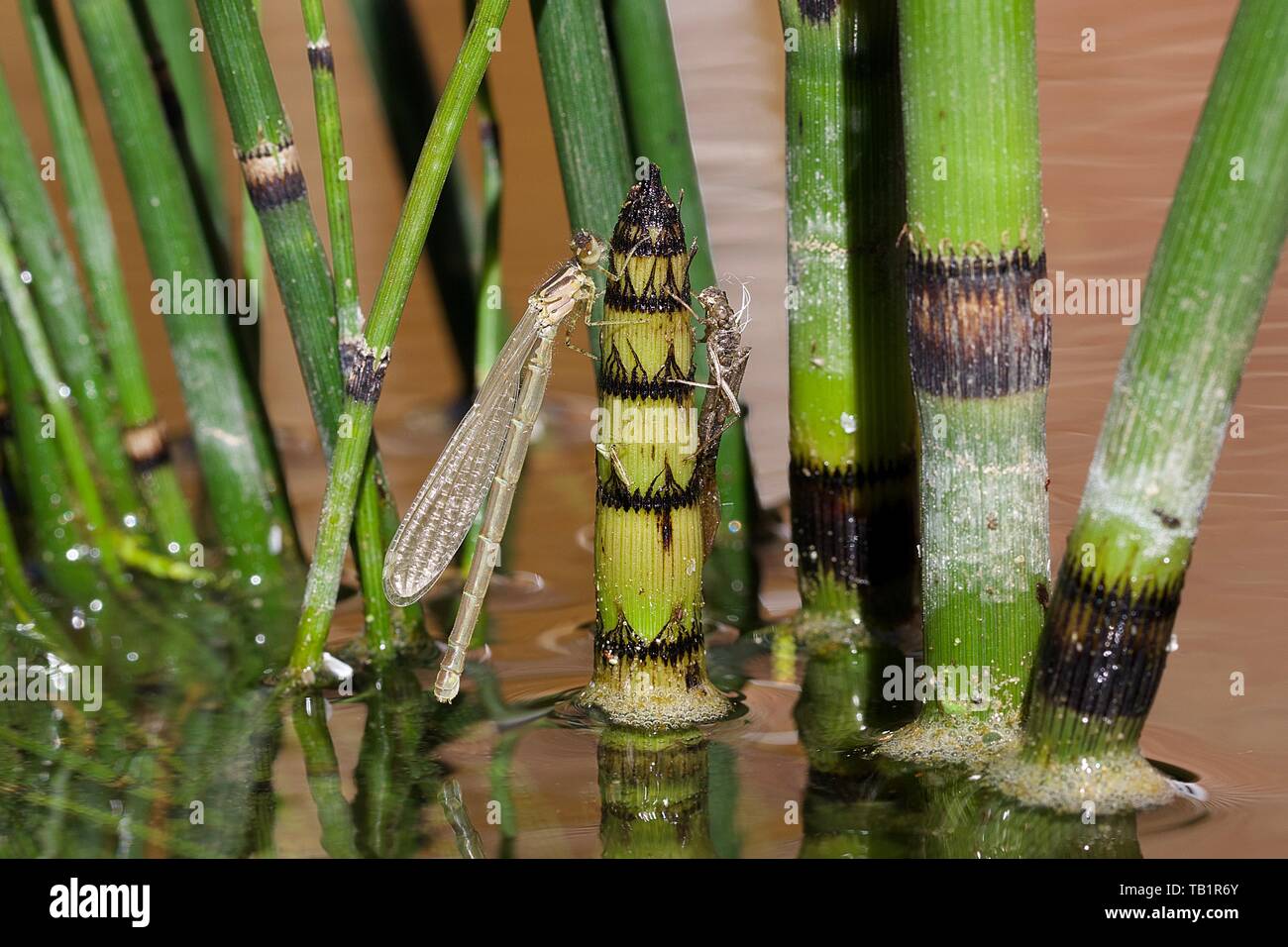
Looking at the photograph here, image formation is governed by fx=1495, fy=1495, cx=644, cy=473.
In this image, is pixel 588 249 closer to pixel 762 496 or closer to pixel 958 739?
pixel 958 739

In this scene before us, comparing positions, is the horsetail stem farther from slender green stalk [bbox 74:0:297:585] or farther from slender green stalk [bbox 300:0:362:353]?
slender green stalk [bbox 74:0:297:585]

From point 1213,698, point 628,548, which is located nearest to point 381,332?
point 628,548

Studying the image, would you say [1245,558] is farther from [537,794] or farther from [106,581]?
[106,581]

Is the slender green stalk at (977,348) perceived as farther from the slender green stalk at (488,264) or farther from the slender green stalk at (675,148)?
the slender green stalk at (488,264)

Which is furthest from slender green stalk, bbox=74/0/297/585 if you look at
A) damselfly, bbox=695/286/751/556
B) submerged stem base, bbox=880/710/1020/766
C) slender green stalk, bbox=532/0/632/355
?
submerged stem base, bbox=880/710/1020/766

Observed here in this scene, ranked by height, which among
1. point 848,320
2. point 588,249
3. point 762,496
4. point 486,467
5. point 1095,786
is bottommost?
point 1095,786

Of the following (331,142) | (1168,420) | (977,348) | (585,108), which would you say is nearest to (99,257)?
(331,142)
